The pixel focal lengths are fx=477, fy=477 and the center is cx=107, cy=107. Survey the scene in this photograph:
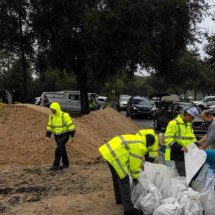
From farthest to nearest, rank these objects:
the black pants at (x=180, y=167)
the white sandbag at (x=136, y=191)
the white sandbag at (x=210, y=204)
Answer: the black pants at (x=180, y=167) → the white sandbag at (x=136, y=191) → the white sandbag at (x=210, y=204)

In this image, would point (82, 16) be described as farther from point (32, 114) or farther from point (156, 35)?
point (32, 114)

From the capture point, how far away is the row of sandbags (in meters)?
6.62

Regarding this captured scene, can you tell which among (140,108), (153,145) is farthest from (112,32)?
(153,145)

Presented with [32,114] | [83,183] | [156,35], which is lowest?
[83,183]

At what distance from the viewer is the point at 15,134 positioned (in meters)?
14.0

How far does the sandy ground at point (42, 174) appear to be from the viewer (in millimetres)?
8070

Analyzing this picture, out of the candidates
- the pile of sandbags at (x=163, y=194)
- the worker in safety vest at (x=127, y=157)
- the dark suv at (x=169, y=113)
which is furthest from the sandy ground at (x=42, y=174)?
the dark suv at (x=169, y=113)

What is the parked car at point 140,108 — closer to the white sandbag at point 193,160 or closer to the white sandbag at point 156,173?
the white sandbag at point 156,173

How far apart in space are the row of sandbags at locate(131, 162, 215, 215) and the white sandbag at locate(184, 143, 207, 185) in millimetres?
98

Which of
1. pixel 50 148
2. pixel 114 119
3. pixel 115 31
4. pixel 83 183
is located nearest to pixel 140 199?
pixel 83 183

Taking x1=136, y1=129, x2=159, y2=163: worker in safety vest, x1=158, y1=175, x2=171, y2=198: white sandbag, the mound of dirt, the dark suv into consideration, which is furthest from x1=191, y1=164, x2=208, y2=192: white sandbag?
the dark suv

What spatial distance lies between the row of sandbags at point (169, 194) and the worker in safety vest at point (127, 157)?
225 mm

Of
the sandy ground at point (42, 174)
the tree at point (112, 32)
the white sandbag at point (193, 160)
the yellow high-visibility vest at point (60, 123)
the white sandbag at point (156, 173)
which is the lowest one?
the sandy ground at point (42, 174)

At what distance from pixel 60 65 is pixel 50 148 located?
1584cm
